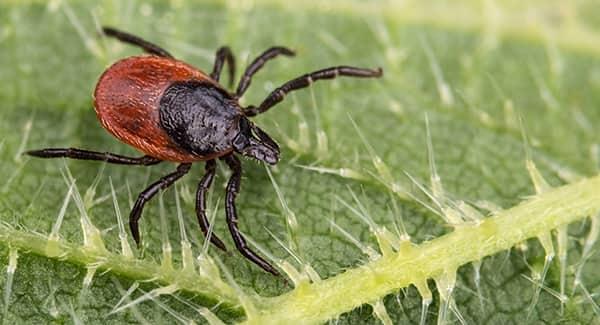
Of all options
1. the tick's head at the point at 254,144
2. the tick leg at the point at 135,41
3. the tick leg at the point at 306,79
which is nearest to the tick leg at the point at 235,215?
the tick's head at the point at 254,144

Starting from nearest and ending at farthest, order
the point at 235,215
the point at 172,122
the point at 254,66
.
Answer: the point at 235,215 < the point at 172,122 < the point at 254,66

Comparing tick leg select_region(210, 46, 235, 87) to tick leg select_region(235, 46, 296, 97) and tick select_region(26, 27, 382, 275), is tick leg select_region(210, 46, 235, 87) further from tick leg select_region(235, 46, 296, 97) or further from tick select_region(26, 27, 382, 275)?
tick select_region(26, 27, 382, 275)

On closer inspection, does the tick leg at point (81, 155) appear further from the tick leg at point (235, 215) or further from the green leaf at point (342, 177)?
the tick leg at point (235, 215)

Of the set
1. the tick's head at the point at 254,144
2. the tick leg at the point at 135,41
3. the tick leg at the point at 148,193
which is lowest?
the tick leg at the point at 148,193

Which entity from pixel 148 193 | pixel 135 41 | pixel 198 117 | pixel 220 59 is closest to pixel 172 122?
pixel 198 117

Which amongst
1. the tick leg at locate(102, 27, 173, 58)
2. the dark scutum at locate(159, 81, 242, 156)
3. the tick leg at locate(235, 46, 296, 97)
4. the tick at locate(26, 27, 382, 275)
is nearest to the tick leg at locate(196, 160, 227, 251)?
the tick at locate(26, 27, 382, 275)

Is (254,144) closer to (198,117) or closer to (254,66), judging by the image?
(198,117)

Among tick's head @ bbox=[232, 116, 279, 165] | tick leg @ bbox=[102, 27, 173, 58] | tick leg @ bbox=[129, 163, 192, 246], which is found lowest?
tick leg @ bbox=[129, 163, 192, 246]
